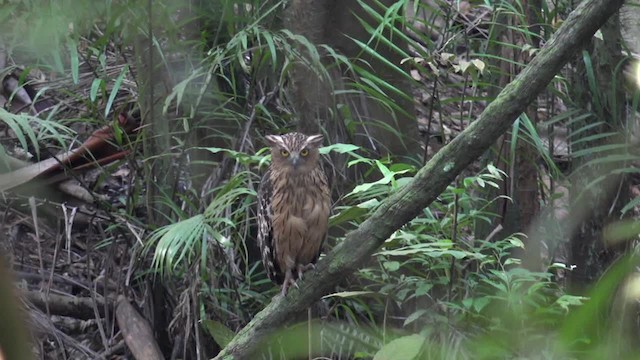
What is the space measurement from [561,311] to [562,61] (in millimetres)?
986

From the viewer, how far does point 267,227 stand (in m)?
3.71

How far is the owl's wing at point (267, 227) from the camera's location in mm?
3695

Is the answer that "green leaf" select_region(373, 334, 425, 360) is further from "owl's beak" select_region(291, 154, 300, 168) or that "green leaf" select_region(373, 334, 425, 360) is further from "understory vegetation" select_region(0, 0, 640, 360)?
"owl's beak" select_region(291, 154, 300, 168)

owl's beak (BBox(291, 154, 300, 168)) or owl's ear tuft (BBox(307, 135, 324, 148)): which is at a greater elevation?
owl's ear tuft (BBox(307, 135, 324, 148))

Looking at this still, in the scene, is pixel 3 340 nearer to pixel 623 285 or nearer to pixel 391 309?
pixel 623 285

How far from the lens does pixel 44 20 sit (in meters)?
3.16

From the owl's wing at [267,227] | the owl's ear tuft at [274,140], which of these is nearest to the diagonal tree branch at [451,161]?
the owl's wing at [267,227]

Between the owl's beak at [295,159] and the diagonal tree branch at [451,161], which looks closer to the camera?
the diagonal tree branch at [451,161]

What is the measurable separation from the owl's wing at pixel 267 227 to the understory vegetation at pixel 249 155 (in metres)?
0.10

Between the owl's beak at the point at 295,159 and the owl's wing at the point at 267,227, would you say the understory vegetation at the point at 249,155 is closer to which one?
→ the owl's wing at the point at 267,227

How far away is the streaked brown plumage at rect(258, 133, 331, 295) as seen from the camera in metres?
3.61

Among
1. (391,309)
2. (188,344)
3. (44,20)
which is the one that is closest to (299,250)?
(391,309)

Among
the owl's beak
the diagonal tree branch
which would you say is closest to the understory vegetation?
the owl's beak

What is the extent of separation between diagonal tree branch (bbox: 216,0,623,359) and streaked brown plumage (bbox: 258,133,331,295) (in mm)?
700
